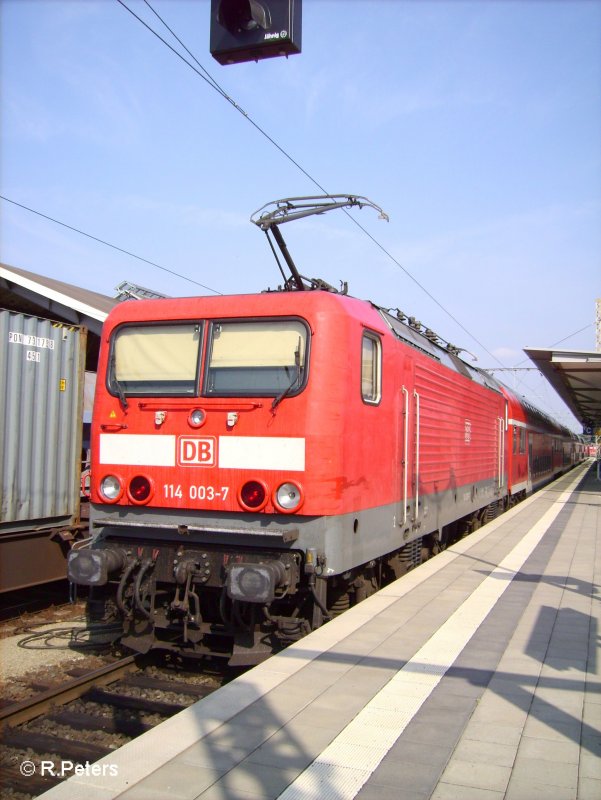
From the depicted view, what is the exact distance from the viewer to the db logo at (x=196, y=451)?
577 centimetres

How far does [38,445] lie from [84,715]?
421 centimetres

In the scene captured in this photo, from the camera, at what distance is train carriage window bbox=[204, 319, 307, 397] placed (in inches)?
223

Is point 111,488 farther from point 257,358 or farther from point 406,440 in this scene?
point 406,440

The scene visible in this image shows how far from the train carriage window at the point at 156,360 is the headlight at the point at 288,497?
1.14 metres

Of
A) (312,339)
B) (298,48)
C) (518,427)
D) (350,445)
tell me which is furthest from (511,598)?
(518,427)

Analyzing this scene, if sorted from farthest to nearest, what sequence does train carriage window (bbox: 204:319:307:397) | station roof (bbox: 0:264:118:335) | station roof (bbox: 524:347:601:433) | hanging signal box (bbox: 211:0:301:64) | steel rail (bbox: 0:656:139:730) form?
station roof (bbox: 524:347:601:433)
station roof (bbox: 0:264:118:335)
train carriage window (bbox: 204:319:307:397)
steel rail (bbox: 0:656:139:730)
hanging signal box (bbox: 211:0:301:64)

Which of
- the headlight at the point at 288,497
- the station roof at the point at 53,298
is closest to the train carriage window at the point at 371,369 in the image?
the headlight at the point at 288,497

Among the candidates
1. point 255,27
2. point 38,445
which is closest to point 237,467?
point 255,27

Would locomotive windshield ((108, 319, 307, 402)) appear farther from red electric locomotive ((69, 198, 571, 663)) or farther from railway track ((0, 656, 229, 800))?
railway track ((0, 656, 229, 800))

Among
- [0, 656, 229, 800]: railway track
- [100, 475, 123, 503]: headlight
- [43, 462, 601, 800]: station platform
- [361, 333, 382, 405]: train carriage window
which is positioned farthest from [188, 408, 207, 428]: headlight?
[0, 656, 229, 800]: railway track

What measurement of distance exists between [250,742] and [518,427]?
16.6m

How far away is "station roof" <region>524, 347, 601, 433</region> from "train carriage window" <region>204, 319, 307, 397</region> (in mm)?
15705

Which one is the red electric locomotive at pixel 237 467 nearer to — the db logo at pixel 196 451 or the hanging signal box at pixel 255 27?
the db logo at pixel 196 451

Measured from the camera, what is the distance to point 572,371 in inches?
903
